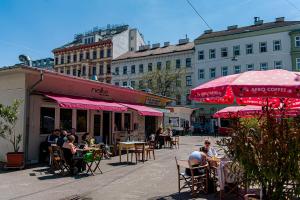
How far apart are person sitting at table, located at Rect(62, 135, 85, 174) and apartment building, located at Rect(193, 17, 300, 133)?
3643 centimetres

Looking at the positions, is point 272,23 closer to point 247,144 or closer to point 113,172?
point 113,172

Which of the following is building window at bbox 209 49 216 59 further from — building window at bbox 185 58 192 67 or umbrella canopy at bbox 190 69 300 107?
umbrella canopy at bbox 190 69 300 107

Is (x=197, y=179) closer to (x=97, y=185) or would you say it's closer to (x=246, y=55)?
(x=97, y=185)

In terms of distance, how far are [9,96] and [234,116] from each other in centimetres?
1142

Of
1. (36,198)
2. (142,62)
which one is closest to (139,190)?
(36,198)

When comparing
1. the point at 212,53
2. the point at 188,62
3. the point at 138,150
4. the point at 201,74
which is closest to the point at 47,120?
the point at 138,150

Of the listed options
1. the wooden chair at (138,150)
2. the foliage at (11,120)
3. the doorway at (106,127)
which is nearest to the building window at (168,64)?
the doorway at (106,127)

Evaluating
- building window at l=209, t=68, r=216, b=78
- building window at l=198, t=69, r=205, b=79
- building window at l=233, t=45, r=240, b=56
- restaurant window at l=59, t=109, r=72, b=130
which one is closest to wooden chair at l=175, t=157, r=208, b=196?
restaurant window at l=59, t=109, r=72, b=130

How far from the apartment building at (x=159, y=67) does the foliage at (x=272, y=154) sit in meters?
41.8

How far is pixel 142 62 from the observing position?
2143 inches

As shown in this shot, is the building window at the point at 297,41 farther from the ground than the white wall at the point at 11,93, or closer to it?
farther from the ground

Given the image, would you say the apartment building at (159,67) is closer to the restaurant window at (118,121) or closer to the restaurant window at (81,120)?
the restaurant window at (118,121)

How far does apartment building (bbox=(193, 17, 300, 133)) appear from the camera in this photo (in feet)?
139

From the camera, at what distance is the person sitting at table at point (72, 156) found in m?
10.7
